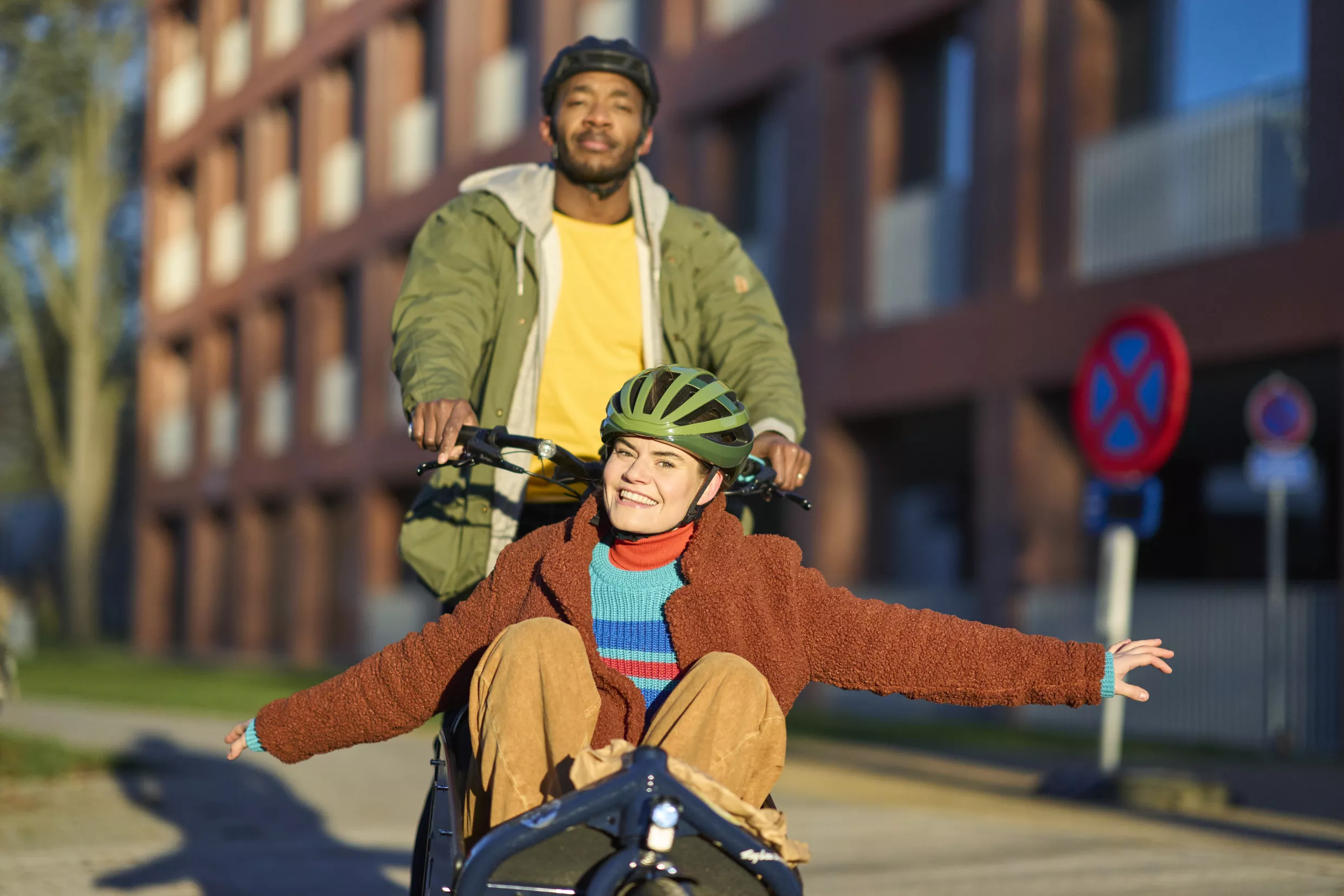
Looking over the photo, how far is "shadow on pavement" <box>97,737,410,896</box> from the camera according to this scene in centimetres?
657

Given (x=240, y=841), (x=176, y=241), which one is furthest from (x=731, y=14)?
(x=176, y=241)

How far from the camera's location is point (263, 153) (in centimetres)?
3378

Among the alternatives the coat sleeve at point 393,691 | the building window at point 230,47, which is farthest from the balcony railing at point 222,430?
the coat sleeve at point 393,691

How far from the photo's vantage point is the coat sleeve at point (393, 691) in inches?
138

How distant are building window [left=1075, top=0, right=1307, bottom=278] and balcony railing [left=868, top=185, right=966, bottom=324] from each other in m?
1.59

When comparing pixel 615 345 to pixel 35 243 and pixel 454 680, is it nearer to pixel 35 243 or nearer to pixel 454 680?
pixel 454 680

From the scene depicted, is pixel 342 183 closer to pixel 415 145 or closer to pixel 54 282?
pixel 415 145

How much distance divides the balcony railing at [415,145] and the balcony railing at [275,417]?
16.7 ft

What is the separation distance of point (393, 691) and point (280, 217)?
30.3 meters

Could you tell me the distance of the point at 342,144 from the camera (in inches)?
1216

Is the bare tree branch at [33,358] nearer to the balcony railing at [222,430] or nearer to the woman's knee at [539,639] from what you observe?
the balcony railing at [222,430]

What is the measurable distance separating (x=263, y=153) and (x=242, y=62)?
108 inches

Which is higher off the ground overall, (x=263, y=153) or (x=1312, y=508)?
(x=263, y=153)

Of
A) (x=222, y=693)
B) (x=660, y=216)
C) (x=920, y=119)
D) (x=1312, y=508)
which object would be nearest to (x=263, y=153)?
(x=222, y=693)
